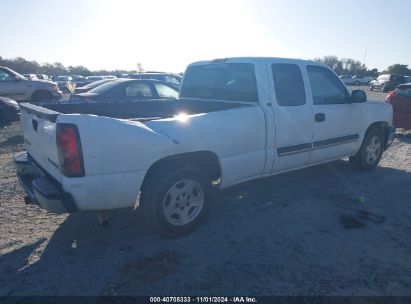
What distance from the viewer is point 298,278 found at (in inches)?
121

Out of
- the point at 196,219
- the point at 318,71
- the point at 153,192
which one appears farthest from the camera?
the point at 318,71

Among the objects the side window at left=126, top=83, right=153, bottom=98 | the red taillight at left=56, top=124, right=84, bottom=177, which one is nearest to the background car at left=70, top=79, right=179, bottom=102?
the side window at left=126, top=83, right=153, bottom=98

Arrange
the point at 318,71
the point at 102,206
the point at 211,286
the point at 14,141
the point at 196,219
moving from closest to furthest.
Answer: the point at 211,286, the point at 102,206, the point at 196,219, the point at 318,71, the point at 14,141

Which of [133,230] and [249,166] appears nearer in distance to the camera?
[133,230]

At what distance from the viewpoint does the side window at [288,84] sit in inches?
182

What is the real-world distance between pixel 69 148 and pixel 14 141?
7.14m

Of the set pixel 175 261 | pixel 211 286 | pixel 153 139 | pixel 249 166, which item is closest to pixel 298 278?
pixel 211 286

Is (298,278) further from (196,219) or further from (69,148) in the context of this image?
(69,148)

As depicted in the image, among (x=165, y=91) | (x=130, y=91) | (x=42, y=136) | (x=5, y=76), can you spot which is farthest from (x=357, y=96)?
(x=5, y=76)

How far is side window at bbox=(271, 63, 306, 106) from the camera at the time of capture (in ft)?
15.1

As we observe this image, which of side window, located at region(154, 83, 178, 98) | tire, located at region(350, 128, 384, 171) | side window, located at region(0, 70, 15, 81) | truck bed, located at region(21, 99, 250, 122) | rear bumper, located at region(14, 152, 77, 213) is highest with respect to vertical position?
side window, located at region(0, 70, 15, 81)

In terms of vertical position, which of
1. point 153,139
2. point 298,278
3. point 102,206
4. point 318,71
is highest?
point 318,71

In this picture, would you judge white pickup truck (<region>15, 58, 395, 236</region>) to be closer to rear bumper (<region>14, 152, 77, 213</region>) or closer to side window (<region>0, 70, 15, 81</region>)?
rear bumper (<region>14, 152, 77, 213</region>)

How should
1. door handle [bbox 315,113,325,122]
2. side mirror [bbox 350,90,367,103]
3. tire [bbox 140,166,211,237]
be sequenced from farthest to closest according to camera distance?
side mirror [bbox 350,90,367,103] < door handle [bbox 315,113,325,122] < tire [bbox 140,166,211,237]
